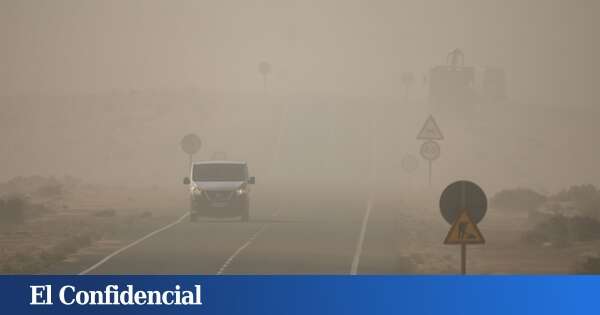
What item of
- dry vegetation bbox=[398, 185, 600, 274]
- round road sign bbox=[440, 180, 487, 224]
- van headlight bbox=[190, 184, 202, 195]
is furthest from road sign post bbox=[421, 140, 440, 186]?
round road sign bbox=[440, 180, 487, 224]

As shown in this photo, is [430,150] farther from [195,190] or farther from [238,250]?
[238,250]

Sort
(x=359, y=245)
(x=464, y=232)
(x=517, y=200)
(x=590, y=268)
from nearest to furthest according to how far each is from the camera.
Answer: (x=464, y=232) → (x=590, y=268) → (x=359, y=245) → (x=517, y=200)

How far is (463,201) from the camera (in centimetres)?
2602

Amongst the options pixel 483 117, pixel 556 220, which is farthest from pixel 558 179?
pixel 556 220

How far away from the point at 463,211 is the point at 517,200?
50043mm

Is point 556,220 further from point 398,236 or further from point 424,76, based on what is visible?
point 424,76

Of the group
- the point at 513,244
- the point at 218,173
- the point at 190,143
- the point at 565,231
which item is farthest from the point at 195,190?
the point at 190,143

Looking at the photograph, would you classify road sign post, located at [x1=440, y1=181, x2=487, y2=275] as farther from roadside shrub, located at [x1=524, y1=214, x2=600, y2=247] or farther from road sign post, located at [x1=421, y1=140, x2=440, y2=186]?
road sign post, located at [x1=421, y1=140, x2=440, y2=186]

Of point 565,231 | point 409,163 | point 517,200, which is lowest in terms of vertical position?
point 517,200

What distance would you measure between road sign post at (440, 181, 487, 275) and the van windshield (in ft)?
97.6

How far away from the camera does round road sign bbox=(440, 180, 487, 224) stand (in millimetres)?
25953

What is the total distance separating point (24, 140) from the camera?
165125 mm

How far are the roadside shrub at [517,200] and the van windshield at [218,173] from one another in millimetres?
19918

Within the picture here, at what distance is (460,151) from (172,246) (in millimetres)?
116026
